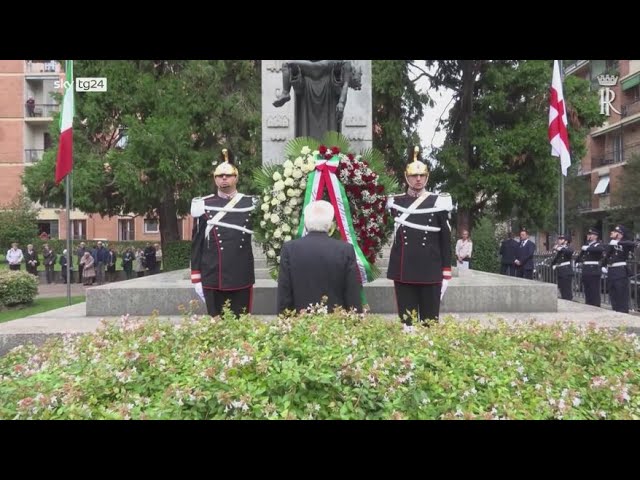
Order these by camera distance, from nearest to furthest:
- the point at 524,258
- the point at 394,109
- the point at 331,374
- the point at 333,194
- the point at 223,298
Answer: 1. the point at 331,374
2. the point at 223,298
3. the point at 333,194
4. the point at 524,258
5. the point at 394,109

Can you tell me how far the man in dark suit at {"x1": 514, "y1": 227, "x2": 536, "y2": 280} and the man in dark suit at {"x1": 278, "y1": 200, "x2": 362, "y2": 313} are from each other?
14.4 metres

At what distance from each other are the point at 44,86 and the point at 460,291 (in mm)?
48723

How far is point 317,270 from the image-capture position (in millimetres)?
4895

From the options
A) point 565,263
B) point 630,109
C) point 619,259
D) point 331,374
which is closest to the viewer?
point 331,374

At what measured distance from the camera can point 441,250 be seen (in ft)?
20.9

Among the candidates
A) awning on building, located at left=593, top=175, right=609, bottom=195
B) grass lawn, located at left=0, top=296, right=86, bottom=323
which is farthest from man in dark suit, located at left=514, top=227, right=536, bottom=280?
awning on building, located at left=593, top=175, right=609, bottom=195

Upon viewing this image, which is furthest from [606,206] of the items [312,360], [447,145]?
[312,360]

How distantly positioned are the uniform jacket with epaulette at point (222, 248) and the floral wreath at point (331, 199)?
756mm

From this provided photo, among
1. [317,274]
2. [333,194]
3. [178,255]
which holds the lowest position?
[178,255]

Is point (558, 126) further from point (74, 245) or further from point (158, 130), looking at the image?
point (74, 245)

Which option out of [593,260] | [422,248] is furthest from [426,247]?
[593,260]

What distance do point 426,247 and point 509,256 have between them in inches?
524

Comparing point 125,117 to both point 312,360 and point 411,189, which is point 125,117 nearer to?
point 411,189

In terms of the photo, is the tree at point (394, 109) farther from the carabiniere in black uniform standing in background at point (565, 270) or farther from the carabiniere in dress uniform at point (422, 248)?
the carabiniere in dress uniform at point (422, 248)
